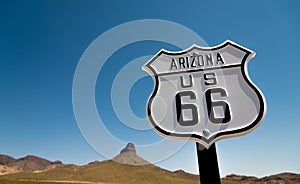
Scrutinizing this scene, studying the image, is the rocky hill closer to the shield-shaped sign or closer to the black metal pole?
the shield-shaped sign

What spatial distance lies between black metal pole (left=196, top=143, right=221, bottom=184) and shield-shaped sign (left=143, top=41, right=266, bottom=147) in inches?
6.3

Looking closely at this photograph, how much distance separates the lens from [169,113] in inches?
177

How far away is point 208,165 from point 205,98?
123cm

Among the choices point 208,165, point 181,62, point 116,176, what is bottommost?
point 208,165

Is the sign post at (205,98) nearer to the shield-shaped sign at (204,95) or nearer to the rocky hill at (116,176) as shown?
the shield-shaped sign at (204,95)

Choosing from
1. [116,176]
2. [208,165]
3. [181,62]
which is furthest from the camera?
[116,176]

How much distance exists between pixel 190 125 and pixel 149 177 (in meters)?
135

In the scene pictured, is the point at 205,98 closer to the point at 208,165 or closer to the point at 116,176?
the point at 208,165

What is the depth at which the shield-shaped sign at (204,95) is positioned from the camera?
14.0ft

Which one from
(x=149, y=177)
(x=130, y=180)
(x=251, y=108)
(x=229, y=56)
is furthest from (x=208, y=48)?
(x=149, y=177)

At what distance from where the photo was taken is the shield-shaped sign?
14.0 feet

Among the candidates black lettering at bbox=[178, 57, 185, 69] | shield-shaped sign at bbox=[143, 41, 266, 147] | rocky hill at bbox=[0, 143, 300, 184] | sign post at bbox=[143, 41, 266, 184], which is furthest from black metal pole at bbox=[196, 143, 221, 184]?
rocky hill at bbox=[0, 143, 300, 184]

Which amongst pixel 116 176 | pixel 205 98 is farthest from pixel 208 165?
pixel 116 176

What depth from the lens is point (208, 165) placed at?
4.18 metres
